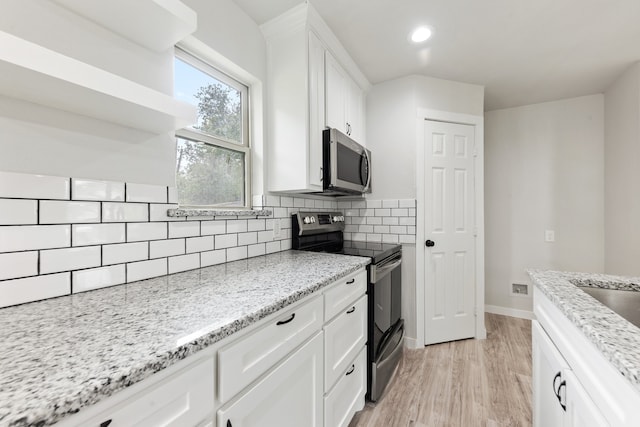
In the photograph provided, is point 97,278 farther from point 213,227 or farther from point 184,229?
point 213,227

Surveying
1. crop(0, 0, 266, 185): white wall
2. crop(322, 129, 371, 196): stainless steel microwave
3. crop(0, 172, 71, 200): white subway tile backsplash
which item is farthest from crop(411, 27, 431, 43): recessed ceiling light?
crop(0, 172, 71, 200): white subway tile backsplash

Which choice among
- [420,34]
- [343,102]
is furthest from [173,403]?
[420,34]

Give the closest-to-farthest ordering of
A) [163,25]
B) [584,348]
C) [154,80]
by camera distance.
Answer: [584,348] < [163,25] < [154,80]

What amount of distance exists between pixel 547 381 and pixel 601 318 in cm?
50

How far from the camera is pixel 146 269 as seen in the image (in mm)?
1109

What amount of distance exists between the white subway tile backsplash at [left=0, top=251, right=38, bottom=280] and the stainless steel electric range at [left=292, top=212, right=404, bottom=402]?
53.5 inches

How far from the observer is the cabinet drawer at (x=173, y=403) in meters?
0.49

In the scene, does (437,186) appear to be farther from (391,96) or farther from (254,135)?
(254,135)

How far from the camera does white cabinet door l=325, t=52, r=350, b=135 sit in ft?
6.27

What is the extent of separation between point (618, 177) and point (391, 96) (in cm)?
222

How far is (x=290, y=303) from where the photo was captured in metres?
0.91

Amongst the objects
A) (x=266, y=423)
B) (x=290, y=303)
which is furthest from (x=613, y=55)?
(x=266, y=423)

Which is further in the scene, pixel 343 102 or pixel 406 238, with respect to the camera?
pixel 406 238

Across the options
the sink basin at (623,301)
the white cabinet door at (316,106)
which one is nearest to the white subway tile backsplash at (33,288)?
the white cabinet door at (316,106)
